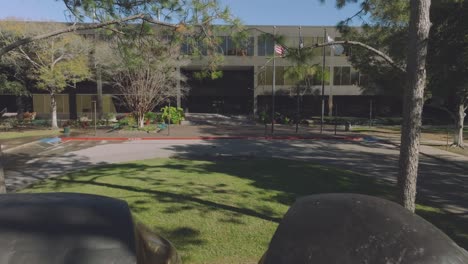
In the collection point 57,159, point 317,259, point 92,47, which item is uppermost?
point 92,47

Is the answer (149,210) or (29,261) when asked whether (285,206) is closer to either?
(149,210)

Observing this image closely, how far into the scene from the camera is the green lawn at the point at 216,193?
646 centimetres

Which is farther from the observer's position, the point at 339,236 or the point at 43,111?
the point at 43,111

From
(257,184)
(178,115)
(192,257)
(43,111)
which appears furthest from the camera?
(43,111)

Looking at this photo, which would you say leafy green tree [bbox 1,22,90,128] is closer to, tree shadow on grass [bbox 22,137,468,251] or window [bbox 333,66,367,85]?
tree shadow on grass [bbox 22,137,468,251]

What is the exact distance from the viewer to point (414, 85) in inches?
223

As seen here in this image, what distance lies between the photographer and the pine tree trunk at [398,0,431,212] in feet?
18.5

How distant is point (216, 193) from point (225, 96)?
46.5m

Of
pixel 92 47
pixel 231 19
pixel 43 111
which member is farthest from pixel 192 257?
pixel 43 111

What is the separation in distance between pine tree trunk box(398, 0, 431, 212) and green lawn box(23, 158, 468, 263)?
2111 millimetres

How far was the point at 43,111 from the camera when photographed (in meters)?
49.0

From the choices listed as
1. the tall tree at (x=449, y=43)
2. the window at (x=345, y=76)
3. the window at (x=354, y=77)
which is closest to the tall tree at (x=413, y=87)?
the tall tree at (x=449, y=43)

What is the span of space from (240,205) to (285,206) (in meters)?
0.94

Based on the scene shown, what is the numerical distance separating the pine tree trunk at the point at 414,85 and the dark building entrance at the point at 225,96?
160 feet
